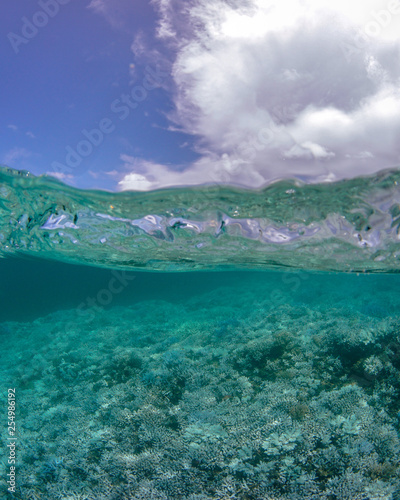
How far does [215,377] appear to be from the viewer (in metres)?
8.25

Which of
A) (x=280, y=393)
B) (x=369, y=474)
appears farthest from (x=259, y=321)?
(x=369, y=474)

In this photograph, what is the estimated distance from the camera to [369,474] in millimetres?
5074

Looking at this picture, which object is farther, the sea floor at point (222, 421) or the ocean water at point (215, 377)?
the ocean water at point (215, 377)

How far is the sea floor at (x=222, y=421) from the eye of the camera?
5.22m

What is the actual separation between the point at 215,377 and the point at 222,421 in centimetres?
178

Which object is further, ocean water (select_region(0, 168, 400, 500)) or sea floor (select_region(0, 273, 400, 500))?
ocean water (select_region(0, 168, 400, 500))

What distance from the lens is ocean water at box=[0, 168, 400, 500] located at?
540 cm

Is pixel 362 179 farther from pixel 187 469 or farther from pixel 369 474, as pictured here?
pixel 187 469

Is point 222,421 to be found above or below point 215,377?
below

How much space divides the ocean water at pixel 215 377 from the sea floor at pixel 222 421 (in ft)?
0.11

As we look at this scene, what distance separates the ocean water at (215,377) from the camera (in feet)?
17.7

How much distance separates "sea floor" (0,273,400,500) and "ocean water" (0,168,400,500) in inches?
1.3

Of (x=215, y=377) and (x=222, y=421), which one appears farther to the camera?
(x=215, y=377)

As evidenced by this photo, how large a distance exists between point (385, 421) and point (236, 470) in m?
3.47
